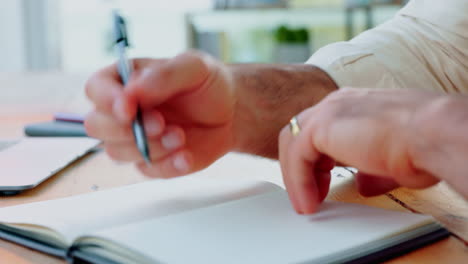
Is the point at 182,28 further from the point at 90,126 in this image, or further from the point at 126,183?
the point at 90,126

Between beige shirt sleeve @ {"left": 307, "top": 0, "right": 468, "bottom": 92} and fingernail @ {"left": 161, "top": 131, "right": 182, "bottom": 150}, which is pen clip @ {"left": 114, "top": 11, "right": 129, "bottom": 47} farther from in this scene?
beige shirt sleeve @ {"left": 307, "top": 0, "right": 468, "bottom": 92}

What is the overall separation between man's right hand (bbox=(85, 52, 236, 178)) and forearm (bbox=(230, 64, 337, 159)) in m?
0.04

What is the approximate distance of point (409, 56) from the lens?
0.89 meters

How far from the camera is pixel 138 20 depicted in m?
3.18

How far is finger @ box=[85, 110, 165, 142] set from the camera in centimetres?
59

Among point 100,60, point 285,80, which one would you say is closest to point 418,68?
point 285,80

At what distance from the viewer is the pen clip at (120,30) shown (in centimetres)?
66

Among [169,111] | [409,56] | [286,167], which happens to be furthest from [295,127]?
[409,56]

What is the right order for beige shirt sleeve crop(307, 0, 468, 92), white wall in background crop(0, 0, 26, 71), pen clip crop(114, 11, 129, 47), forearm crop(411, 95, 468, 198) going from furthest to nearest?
white wall in background crop(0, 0, 26, 71)
beige shirt sleeve crop(307, 0, 468, 92)
pen clip crop(114, 11, 129, 47)
forearm crop(411, 95, 468, 198)

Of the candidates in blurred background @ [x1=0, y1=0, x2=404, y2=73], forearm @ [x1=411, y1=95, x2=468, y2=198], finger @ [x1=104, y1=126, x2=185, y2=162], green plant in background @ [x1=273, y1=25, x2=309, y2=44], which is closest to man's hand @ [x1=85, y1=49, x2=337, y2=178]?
finger @ [x1=104, y1=126, x2=185, y2=162]

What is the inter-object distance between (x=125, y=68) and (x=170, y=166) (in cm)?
10

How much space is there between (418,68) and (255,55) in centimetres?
205

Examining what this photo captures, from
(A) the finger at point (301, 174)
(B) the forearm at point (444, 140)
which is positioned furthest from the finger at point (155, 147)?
(B) the forearm at point (444, 140)

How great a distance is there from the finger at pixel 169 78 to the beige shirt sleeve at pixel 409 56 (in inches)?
10.8
